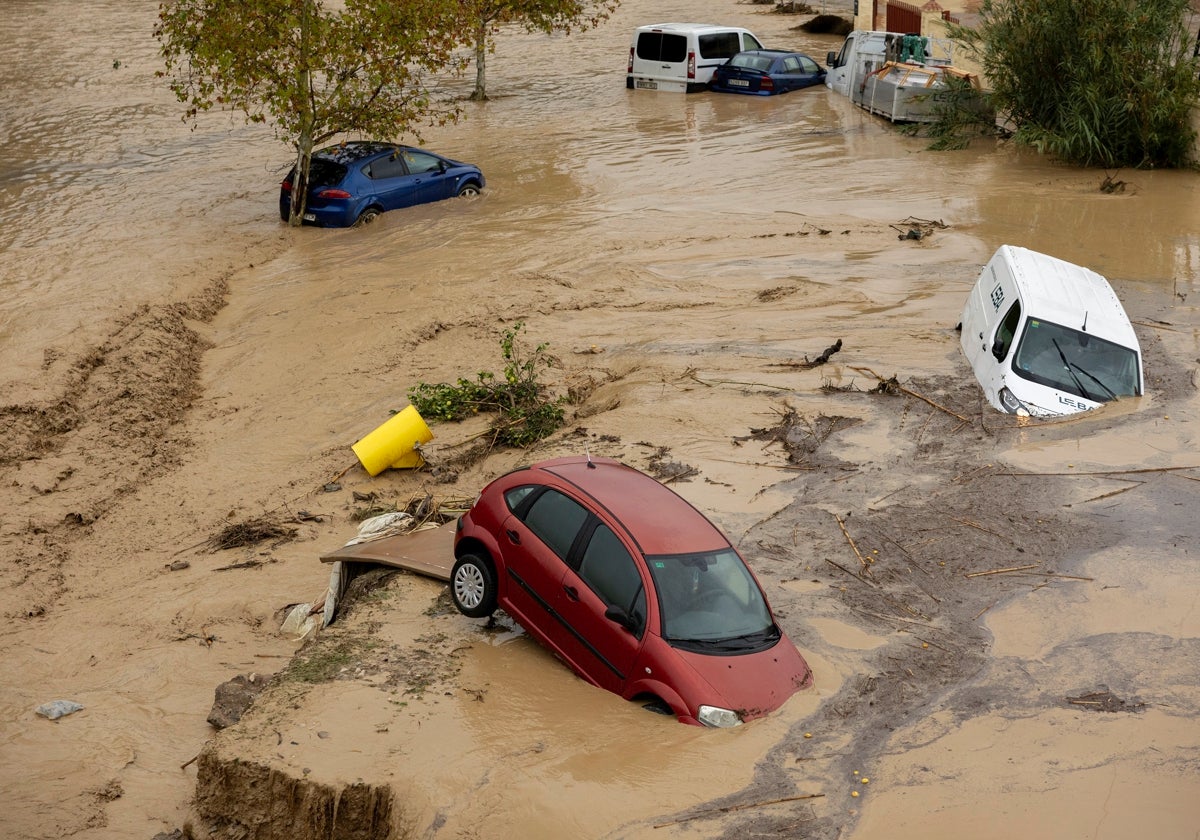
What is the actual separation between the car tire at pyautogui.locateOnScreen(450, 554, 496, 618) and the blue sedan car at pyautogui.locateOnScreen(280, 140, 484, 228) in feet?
40.3

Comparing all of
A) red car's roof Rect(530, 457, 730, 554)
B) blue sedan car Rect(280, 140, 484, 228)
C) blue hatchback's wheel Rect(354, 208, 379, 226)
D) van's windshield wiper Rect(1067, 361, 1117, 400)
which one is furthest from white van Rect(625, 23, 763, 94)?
red car's roof Rect(530, 457, 730, 554)

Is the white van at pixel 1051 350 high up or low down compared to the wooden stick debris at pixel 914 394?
up

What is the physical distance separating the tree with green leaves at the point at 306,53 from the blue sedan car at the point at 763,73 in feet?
37.5

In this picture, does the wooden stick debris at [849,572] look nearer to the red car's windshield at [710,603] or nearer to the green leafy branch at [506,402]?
the red car's windshield at [710,603]

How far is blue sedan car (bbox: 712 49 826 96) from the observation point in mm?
29547

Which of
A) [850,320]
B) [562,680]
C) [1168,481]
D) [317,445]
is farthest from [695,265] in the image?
[562,680]

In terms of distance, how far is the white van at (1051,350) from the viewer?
1204 centimetres

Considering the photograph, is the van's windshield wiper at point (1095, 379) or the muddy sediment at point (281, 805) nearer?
the muddy sediment at point (281, 805)

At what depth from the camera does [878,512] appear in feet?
33.1

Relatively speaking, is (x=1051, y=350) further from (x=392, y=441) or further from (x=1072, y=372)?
(x=392, y=441)

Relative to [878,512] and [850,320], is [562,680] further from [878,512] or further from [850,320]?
[850,320]

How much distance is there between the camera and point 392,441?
37.9ft

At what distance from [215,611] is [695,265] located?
32.0 feet

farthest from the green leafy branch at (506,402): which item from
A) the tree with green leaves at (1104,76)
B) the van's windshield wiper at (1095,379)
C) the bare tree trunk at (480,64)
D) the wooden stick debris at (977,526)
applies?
the bare tree trunk at (480,64)
